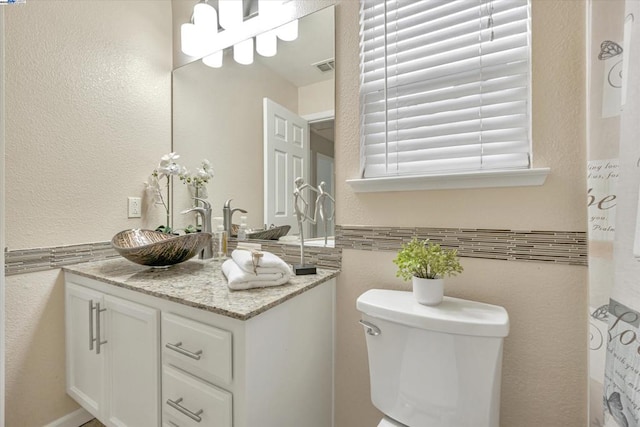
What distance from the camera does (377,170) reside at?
48.1 inches

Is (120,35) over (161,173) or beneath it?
over

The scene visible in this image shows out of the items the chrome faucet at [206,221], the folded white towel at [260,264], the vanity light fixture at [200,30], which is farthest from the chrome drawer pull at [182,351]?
the vanity light fixture at [200,30]

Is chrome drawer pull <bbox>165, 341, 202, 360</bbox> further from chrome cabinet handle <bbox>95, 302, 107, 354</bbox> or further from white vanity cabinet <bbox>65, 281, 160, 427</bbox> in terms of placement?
chrome cabinet handle <bbox>95, 302, 107, 354</bbox>

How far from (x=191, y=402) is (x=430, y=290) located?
83 centimetres

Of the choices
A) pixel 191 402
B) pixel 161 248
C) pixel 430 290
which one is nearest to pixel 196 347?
pixel 191 402

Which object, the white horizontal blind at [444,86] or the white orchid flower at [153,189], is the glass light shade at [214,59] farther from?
the white horizontal blind at [444,86]

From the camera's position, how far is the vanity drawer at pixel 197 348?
0.82 m

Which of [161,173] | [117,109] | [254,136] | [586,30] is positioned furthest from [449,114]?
[117,109]

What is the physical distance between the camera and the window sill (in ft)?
3.05

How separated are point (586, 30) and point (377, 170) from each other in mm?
759

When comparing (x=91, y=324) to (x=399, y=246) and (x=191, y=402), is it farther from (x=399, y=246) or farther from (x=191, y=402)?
(x=399, y=246)

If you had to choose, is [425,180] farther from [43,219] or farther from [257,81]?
[43,219]

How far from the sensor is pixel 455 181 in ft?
3.43

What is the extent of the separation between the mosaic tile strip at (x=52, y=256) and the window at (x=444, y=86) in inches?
55.2
